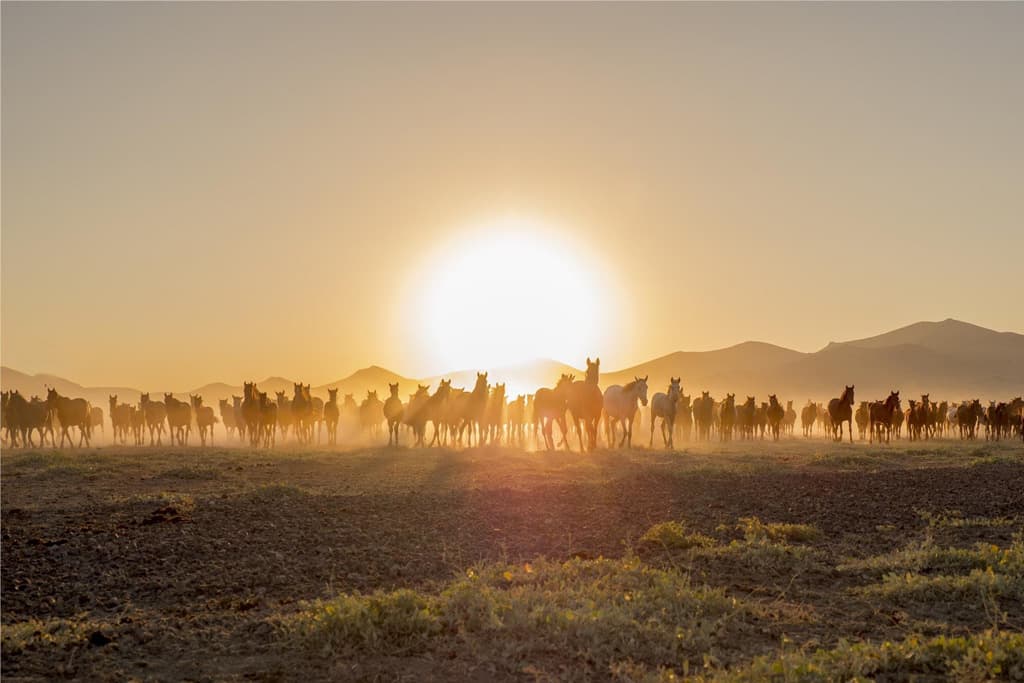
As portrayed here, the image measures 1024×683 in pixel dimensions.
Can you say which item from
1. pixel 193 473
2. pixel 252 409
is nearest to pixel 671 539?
pixel 193 473

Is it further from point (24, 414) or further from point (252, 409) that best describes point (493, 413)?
point (24, 414)

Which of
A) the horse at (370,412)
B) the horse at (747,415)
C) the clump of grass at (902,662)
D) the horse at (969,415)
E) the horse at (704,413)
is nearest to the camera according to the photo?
the clump of grass at (902,662)

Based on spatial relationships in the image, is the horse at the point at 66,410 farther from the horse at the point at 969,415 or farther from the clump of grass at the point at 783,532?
the horse at the point at 969,415

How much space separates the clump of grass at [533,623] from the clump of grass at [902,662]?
894mm

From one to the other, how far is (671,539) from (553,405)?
21989 mm

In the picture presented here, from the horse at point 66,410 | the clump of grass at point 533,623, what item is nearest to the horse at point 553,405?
the clump of grass at point 533,623

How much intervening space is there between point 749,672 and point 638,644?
4.27 feet

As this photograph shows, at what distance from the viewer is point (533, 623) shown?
26.0ft

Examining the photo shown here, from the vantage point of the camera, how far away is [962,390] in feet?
603

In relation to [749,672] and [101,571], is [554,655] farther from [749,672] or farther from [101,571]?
[101,571]

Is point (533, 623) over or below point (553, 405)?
below

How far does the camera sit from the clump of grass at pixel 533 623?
741 centimetres

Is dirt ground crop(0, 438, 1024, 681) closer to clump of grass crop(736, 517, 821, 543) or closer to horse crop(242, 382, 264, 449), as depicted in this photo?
clump of grass crop(736, 517, 821, 543)

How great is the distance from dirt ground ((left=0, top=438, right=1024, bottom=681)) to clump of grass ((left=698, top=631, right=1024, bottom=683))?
0.72 meters
